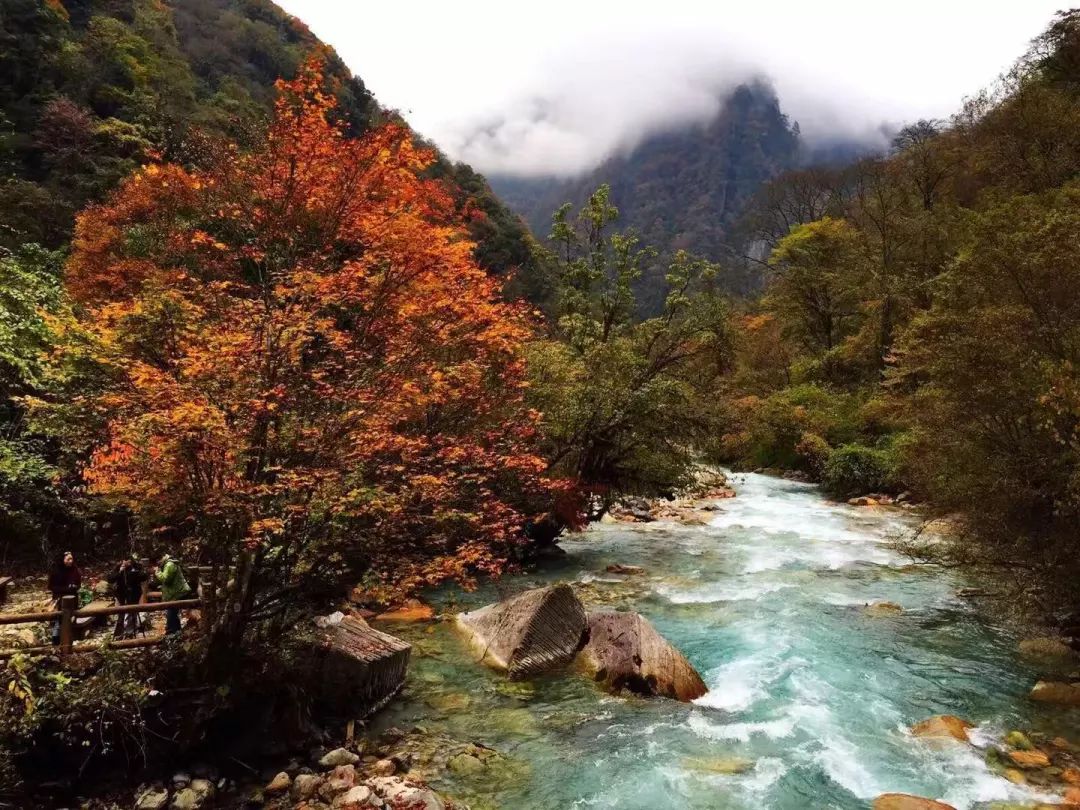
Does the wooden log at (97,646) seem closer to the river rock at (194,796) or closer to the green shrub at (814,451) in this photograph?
the river rock at (194,796)

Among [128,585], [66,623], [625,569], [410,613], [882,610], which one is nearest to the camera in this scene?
[66,623]

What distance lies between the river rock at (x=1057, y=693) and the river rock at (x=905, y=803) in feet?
13.6

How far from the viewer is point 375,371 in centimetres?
1142

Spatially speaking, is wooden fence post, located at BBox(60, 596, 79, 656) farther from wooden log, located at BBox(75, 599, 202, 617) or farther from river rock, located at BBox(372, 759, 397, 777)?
river rock, located at BBox(372, 759, 397, 777)

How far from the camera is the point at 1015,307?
11.1 meters

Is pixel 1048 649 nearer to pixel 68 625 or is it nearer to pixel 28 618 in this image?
pixel 68 625

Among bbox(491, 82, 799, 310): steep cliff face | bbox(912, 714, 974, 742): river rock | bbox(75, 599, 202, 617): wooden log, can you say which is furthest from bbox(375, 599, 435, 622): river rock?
bbox(491, 82, 799, 310): steep cliff face

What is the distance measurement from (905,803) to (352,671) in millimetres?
7627

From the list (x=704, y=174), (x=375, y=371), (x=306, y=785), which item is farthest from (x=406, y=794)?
(x=704, y=174)

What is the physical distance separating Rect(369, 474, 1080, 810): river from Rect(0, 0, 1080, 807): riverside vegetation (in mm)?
1717

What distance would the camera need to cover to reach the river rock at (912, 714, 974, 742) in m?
9.06

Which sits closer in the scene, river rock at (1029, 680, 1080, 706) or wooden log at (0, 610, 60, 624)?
wooden log at (0, 610, 60, 624)

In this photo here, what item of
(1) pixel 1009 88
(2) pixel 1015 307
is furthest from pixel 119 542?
(1) pixel 1009 88

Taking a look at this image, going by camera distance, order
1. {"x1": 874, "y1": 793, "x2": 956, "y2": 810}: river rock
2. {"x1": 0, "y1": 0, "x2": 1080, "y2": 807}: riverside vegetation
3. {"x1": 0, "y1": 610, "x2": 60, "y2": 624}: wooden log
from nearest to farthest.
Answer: {"x1": 874, "y1": 793, "x2": 956, "y2": 810}: river rock < {"x1": 0, "y1": 610, "x2": 60, "y2": 624}: wooden log < {"x1": 0, "y1": 0, "x2": 1080, "y2": 807}: riverside vegetation
